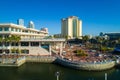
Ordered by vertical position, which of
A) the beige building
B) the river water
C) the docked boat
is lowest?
A: the river water

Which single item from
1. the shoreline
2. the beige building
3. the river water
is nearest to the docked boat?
the shoreline

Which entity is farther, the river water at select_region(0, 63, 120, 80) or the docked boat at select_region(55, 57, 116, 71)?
the docked boat at select_region(55, 57, 116, 71)

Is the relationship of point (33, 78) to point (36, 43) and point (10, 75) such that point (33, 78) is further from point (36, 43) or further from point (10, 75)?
point (36, 43)

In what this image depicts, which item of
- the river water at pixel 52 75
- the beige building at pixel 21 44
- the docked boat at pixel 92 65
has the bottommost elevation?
the river water at pixel 52 75

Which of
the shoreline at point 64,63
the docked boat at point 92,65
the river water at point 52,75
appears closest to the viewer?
the river water at point 52,75

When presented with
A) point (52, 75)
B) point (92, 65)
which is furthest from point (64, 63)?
point (52, 75)

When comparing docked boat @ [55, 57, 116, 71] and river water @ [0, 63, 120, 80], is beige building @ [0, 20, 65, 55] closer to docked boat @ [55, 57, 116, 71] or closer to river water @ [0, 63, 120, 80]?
docked boat @ [55, 57, 116, 71]

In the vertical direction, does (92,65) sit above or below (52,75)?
above

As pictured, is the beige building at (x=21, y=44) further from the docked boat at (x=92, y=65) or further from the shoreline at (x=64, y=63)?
the docked boat at (x=92, y=65)

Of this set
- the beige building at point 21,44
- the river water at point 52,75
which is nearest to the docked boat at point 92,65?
the river water at point 52,75

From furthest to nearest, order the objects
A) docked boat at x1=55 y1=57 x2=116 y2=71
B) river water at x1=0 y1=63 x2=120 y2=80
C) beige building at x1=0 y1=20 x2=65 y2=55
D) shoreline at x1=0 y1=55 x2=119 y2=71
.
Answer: beige building at x1=0 y1=20 x2=65 y2=55
shoreline at x1=0 y1=55 x2=119 y2=71
docked boat at x1=55 y1=57 x2=116 y2=71
river water at x1=0 y1=63 x2=120 y2=80

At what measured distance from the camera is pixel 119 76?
1984 inches

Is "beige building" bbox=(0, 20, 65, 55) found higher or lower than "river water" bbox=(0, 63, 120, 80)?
higher

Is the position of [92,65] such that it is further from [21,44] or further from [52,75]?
[21,44]
